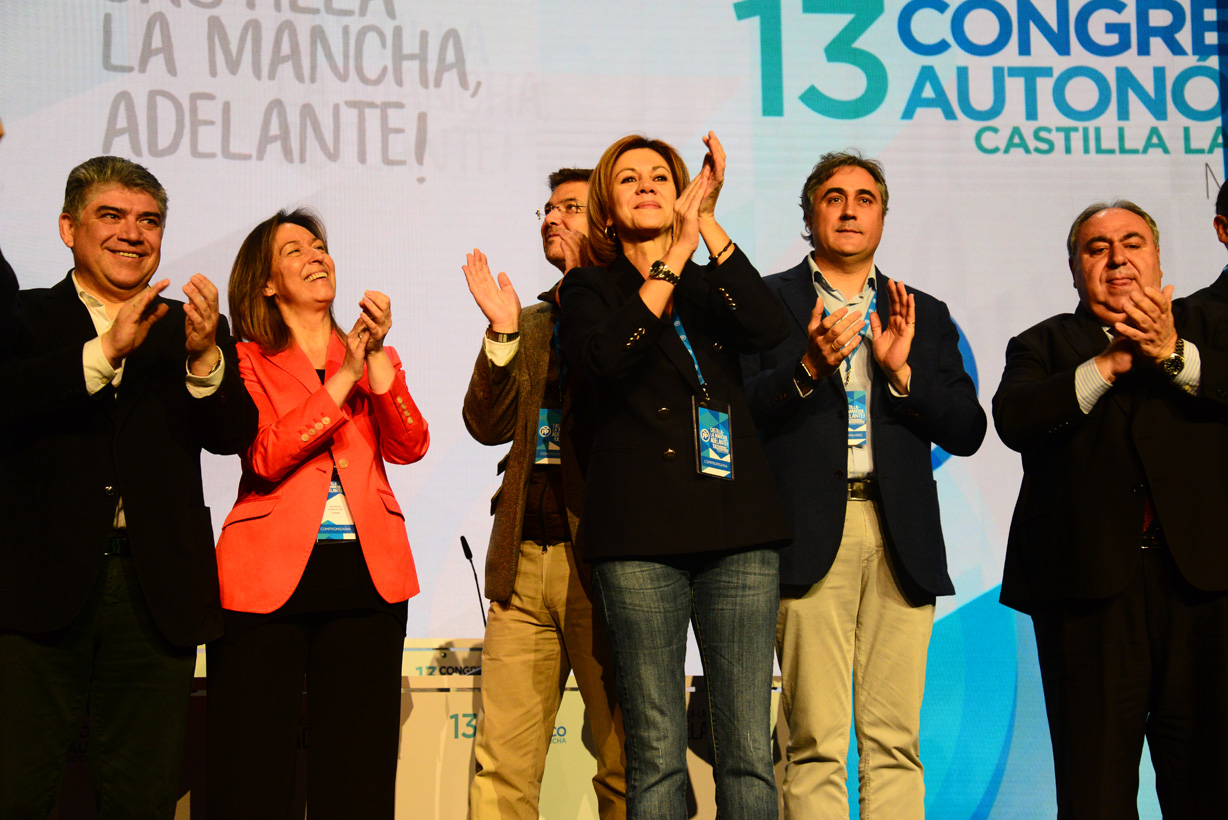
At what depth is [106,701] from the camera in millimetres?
2150

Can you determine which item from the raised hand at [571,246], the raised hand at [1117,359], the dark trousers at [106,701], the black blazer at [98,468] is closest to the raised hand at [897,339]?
the raised hand at [1117,359]

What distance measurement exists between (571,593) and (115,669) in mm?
966

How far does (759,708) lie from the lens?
1.95 meters

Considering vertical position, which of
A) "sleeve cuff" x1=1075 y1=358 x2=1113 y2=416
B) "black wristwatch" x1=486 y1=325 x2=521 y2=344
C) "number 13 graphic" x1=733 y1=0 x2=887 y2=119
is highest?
"number 13 graphic" x1=733 y1=0 x2=887 y2=119

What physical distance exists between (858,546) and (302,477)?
125 cm

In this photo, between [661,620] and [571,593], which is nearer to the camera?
[661,620]

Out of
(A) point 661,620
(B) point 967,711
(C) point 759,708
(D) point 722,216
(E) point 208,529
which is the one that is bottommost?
(B) point 967,711

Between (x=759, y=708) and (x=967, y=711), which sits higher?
(x=759, y=708)

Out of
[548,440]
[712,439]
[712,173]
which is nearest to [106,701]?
[548,440]

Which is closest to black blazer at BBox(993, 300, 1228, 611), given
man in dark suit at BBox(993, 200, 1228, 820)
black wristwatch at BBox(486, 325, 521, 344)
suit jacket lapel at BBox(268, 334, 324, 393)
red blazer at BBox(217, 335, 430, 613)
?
man in dark suit at BBox(993, 200, 1228, 820)

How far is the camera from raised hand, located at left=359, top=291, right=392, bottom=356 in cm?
232

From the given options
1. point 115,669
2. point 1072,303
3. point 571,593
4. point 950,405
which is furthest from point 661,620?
point 1072,303

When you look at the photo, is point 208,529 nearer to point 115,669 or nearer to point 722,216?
point 115,669

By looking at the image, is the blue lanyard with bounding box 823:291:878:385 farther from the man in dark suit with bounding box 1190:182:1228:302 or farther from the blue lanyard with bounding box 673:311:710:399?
the man in dark suit with bounding box 1190:182:1228:302
